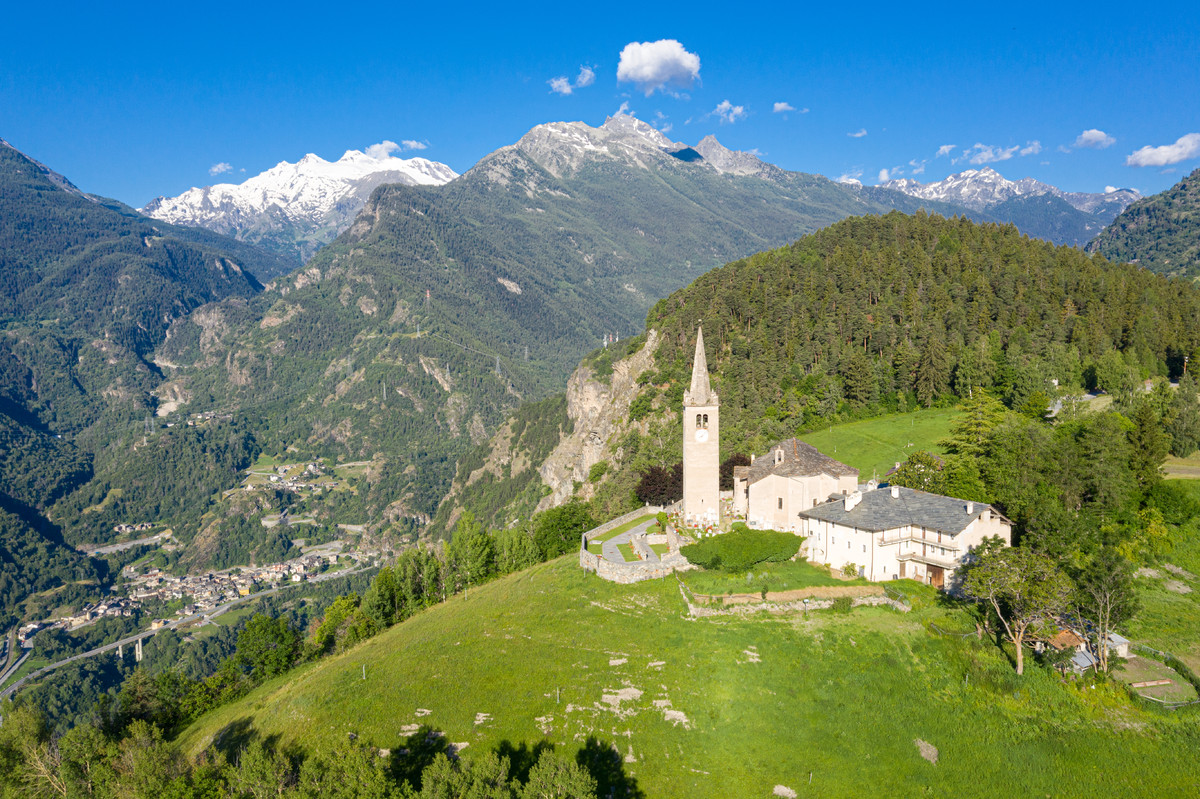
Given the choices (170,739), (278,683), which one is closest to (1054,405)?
(278,683)

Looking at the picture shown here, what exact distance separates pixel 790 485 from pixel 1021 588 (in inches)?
745

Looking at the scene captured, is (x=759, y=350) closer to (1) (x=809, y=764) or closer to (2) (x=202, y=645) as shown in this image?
(1) (x=809, y=764)

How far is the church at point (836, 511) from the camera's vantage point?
47.9m

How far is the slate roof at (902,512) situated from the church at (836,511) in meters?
0.07

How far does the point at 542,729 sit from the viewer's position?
114 ft

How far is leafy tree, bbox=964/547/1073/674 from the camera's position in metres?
38.0

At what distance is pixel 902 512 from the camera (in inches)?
1965

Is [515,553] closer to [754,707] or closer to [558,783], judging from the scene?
[754,707]

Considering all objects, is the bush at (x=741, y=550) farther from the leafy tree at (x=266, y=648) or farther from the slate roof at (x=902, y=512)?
the leafy tree at (x=266, y=648)

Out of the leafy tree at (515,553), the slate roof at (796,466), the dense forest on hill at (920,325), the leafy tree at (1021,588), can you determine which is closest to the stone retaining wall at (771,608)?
the leafy tree at (1021,588)

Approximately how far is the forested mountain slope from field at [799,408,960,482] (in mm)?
5095

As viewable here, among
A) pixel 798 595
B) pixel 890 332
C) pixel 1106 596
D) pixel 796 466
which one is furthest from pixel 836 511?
pixel 890 332

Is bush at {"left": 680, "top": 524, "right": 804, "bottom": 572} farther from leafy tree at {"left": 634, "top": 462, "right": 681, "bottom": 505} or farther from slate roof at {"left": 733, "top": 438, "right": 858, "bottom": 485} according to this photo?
leafy tree at {"left": 634, "top": 462, "right": 681, "bottom": 505}

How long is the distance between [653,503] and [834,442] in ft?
90.3
